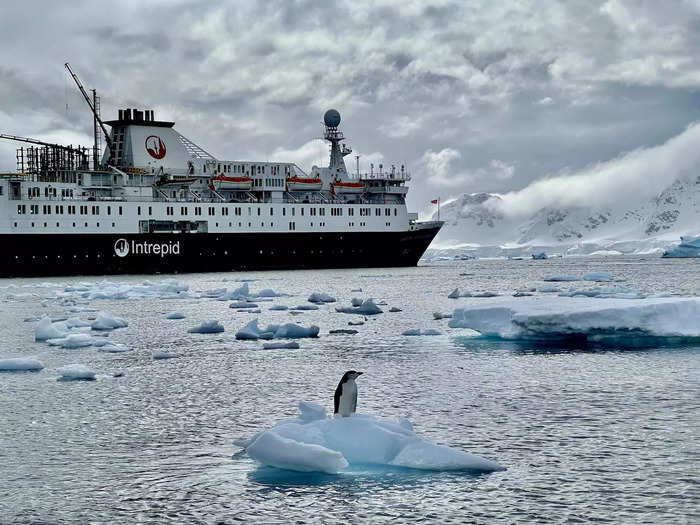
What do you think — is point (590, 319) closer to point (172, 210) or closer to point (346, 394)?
point (346, 394)

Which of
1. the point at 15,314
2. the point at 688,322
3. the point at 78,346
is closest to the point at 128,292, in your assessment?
the point at 15,314

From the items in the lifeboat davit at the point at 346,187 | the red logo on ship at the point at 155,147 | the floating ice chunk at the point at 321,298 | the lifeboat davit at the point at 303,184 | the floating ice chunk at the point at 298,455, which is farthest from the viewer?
the lifeboat davit at the point at 346,187

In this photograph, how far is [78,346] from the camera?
1764 cm

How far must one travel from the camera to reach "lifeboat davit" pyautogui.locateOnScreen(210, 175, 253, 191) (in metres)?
60.3

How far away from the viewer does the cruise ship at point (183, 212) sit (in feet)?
173

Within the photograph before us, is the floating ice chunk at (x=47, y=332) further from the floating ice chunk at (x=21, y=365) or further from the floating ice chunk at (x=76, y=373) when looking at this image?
the floating ice chunk at (x=76, y=373)

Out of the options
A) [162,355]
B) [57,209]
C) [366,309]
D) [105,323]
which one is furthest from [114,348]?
[57,209]

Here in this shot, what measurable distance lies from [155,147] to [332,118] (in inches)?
567

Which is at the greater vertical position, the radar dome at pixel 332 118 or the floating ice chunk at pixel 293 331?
the radar dome at pixel 332 118

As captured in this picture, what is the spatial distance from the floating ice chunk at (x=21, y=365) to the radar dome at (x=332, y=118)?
179ft

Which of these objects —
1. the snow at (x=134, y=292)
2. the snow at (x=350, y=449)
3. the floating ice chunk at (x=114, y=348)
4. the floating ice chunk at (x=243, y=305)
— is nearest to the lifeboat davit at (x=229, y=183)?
the snow at (x=134, y=292)

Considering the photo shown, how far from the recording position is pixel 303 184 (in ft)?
208

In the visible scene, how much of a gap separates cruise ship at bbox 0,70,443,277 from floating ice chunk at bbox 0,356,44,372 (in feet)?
130

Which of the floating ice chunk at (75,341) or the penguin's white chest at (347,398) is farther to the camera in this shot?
the floating ice chunk at (75,341)
